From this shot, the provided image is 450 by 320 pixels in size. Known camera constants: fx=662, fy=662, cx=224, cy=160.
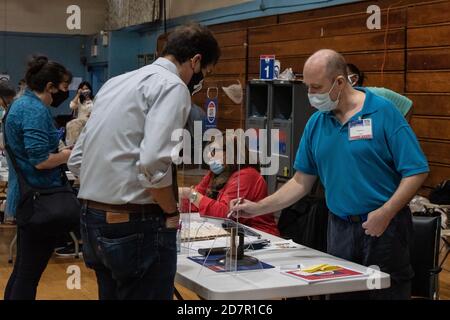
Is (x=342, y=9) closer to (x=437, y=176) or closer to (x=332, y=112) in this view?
(x=437, y=176)

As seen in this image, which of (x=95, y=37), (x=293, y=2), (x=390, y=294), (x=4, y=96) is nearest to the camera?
(x=390, y=294)

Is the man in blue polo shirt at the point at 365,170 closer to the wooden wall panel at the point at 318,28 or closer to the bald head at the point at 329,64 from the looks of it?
the bald head at the point at 329,64

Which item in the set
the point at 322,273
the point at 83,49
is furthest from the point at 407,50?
the point at 83,49

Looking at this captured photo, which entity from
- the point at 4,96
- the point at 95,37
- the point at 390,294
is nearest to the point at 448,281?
the point at 390,294

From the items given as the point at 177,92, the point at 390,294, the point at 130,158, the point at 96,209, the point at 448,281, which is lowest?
the point at 448,281

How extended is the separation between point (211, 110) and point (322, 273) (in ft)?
2.82

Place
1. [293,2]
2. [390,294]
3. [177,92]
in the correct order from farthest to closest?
1. [293,2]
2. [390,294]
3. [177,92]

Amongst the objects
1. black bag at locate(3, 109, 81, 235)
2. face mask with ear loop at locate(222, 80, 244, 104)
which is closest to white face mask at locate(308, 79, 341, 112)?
face mask with ear loop at locate(222, 80, 244, 104)

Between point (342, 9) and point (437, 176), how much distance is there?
2.00 metres

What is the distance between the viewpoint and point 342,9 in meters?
6.54

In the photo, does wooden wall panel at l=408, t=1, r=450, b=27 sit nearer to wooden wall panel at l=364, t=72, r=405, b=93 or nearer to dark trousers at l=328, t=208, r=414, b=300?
wooden wall panel at l=364, t=72, r=405, b=93

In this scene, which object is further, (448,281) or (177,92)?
(448,281)

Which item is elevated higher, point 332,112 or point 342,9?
point 342,9

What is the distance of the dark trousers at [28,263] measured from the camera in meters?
3.05
